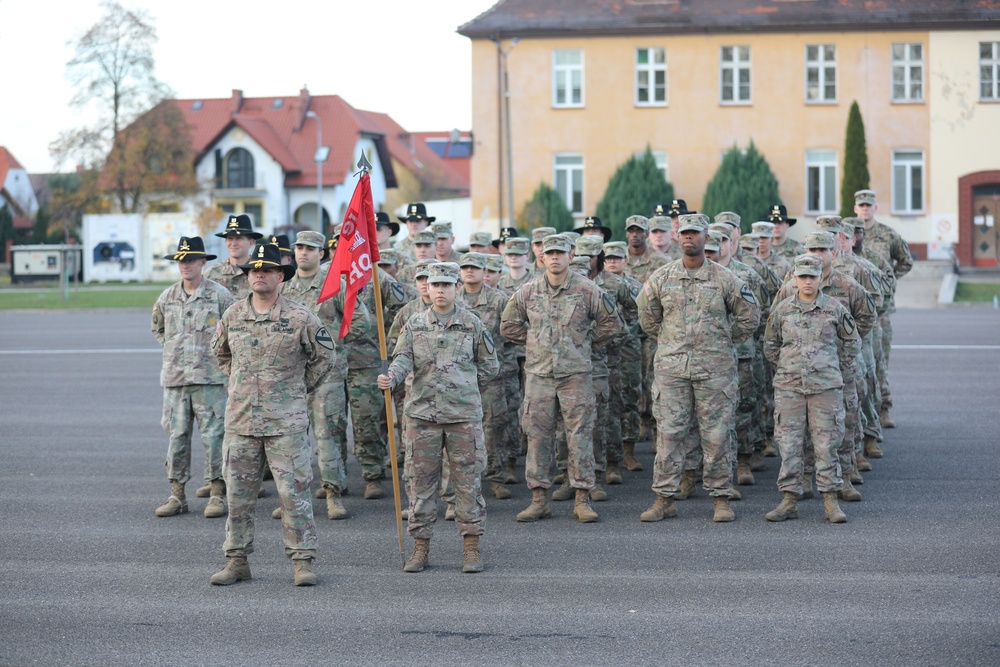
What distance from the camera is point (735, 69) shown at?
47406 mm

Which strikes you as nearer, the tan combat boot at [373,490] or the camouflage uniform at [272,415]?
the camouflage uniform at [272,415]

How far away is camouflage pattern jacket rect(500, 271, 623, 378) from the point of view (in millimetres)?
11297

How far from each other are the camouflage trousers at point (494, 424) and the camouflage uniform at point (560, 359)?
721 mm

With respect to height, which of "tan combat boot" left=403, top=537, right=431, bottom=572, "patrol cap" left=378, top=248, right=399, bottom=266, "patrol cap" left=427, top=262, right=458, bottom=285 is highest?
"patrol cap" left=378, top=248, right=399, bottom=266

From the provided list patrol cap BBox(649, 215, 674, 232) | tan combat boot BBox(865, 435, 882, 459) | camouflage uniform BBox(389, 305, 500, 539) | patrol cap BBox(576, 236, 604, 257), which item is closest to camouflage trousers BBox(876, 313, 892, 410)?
tan combat boot BBox(865, 435, 882, 459)

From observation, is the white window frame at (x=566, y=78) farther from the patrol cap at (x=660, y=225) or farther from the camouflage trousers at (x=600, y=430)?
the camouflage trousers at (x=600, y=430)

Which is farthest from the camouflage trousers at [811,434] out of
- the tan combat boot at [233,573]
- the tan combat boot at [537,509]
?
the tan combat boot at [233,573]

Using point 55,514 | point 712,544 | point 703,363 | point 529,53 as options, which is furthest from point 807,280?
point 529,53

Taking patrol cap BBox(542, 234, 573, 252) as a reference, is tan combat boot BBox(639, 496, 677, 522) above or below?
below

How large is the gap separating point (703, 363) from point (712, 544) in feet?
5.57

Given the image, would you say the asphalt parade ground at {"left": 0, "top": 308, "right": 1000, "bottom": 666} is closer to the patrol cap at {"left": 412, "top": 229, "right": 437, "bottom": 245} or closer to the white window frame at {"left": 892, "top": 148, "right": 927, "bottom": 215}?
the patrol cap at {"left": 412, "top": 229, "right": 437, "bottom": 245}

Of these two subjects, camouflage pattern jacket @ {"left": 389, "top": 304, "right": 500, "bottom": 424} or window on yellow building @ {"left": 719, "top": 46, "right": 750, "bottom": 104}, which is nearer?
camouflage pattern jacket @ {"left": 389, "top": 304, "right": 500, "bottom": 424}

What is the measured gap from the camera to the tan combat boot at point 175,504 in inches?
450

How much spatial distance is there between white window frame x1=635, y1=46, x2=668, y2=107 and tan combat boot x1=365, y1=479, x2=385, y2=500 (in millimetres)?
37453
